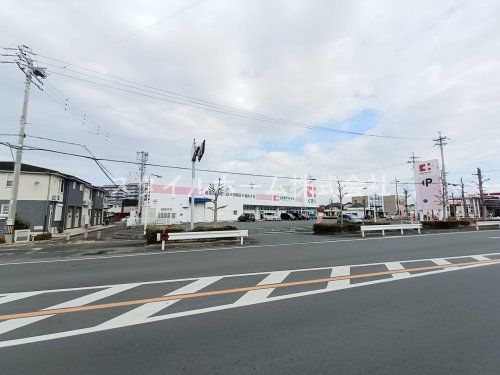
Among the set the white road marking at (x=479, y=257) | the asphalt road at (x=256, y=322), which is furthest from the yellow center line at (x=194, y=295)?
the white road marking at (x=479, y=257)

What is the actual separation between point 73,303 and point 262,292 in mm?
3784

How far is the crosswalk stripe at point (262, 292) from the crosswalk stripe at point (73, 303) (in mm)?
2953

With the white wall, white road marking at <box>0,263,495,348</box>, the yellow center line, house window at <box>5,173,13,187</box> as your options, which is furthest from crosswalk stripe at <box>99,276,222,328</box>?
house window at <box>5,173,13,187</box>

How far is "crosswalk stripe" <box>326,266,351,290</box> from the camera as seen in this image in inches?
273

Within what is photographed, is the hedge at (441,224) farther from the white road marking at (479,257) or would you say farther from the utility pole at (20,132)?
the utility pole at (20,132)

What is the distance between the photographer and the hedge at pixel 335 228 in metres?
24.3

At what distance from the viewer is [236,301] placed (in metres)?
→ 5.87

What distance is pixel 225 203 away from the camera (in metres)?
57.4

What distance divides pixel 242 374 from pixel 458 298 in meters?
4.93

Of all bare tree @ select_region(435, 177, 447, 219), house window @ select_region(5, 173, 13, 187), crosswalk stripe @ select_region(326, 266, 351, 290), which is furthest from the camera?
bare tree @ select_region(435, 177, 447, 219)

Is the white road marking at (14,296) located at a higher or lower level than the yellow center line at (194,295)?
lower

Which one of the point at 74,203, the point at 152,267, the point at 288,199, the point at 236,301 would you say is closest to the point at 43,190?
the point at 74,203

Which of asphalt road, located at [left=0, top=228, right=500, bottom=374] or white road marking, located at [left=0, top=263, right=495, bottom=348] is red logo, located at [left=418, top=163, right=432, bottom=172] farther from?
white road marking, located at [left=0, top=263, right=495, bottom=348]

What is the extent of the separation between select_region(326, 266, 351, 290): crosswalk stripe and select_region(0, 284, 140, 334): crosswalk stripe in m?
4.75
